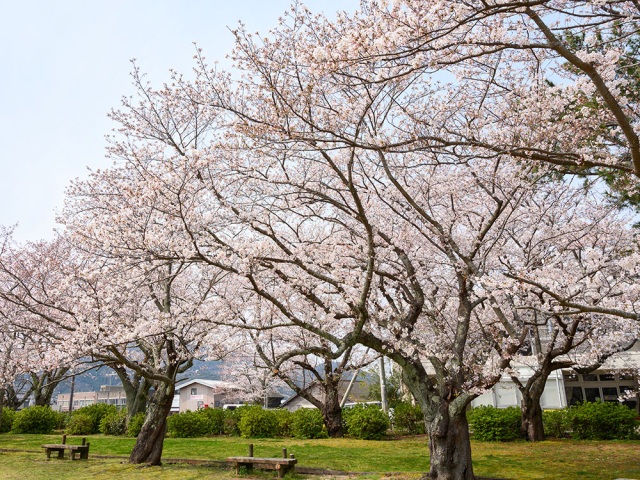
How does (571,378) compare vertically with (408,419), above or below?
above

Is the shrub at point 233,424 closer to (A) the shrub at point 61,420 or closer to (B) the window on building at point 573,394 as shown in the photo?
(A) the shrub at point 61,420

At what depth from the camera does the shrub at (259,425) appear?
59.7ft

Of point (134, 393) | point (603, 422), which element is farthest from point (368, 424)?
point (134, 393)

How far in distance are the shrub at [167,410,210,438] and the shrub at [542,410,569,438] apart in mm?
12548

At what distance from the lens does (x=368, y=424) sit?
16.5 meters

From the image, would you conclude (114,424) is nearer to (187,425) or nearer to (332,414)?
(187,425)

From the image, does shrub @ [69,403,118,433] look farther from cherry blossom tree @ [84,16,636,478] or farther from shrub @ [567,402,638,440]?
shrub @ [567,402,638,440]

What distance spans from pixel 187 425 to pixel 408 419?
8488mm

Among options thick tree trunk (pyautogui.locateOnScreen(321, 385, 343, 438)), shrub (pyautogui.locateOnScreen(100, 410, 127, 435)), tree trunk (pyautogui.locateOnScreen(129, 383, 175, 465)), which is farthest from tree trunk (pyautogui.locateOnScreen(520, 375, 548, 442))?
shrub (pyautogui.locateOnScreen(100, 410, 127, 435))

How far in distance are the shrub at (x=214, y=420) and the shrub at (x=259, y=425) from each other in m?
1.68

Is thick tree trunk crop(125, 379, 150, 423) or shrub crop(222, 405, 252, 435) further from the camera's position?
shrub crop(222, 405, 252, 435)

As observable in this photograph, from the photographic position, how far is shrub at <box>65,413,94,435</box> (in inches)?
776

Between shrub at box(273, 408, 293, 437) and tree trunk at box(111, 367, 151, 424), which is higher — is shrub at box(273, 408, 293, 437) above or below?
below

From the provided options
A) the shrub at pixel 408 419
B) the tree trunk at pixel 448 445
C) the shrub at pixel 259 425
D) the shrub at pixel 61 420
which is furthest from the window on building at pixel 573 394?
the shrub at pixel 61 420
